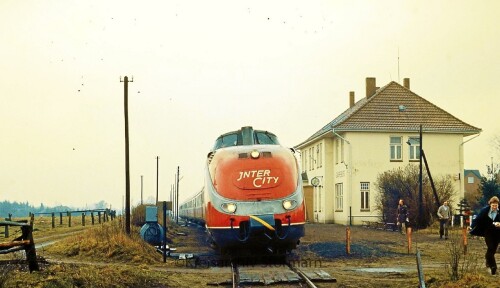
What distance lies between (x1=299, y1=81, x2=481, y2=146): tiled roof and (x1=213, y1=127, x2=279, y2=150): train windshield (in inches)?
1071

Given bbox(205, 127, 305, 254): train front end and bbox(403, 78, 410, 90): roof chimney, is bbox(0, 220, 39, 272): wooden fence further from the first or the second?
bbox(403, 78, 410, 90): roof chimney

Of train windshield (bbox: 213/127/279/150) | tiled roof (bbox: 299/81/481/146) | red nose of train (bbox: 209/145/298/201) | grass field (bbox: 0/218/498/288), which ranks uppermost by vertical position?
tiled roof (bbox: 299/81/481/146)

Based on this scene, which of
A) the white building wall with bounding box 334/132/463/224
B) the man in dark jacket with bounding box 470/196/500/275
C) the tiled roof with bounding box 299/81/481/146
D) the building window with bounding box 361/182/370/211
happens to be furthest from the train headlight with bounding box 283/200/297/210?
the building window with bounding box 361/182/370/211

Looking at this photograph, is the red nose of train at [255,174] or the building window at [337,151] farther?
the building window at [337,151]

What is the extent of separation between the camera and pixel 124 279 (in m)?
14.0

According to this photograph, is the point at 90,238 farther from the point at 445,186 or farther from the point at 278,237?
the point at 445,186

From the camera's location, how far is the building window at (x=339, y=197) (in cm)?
4912

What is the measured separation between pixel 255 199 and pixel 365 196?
30.7 metres

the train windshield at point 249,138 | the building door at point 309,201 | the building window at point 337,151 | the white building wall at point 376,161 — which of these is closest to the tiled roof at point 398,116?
the white building wall at point 376,161

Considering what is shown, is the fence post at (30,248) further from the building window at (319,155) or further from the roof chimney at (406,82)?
the roof chimney at (406,82)

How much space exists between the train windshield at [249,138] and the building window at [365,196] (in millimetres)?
27639

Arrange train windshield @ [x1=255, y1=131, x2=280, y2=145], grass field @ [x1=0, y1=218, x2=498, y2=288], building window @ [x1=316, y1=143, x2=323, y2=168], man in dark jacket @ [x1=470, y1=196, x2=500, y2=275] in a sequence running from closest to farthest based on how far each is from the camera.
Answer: grass field @ [x1=0, y1=218, x2=498, y2=288], man in dark jacket @ [x1=470, y1=196, x2=500, y2=275], train windshield @ [x1=255, y1=131, x2=280, y2=145], building window @ [x1=316, y1=143, x2=323, y2=168]

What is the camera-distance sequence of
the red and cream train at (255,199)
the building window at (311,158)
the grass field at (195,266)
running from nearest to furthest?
the grass field at (195,266)
the red and cream train at (255,199)
the building window at (311,158)

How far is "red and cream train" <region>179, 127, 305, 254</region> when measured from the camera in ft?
57.6
